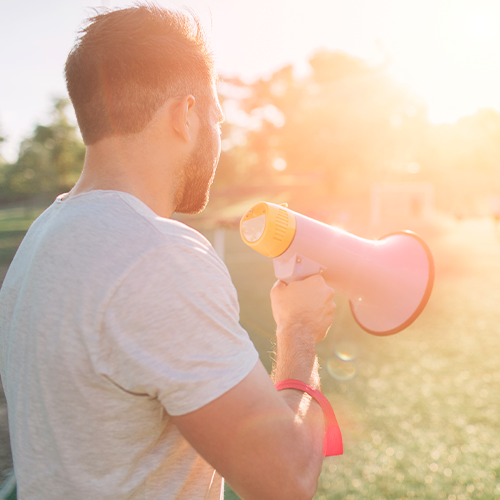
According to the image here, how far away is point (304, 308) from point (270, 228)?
40cm

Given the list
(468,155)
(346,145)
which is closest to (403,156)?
(346,145)

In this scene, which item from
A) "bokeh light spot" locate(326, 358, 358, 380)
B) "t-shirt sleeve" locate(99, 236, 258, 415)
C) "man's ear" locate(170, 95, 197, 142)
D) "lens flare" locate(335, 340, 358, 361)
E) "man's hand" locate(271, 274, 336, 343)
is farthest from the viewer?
"lens flare" locate(335, 340, 358, 361)

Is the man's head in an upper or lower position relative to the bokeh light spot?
upper

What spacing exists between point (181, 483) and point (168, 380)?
340 millimetres

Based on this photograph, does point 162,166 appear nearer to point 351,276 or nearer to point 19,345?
point 19,345

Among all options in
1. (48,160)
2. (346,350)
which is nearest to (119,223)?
(346,350)

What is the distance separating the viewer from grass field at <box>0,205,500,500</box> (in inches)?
109

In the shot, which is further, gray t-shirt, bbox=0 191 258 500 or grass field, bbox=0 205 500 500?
grass field, bbox=0 205 500 500

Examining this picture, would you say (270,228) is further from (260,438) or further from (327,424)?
(260,438)

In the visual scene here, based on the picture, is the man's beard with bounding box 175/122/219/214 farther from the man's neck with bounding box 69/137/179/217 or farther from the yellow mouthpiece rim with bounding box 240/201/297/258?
the yellow mouthpiece rim with bounding box 240/201/297/258

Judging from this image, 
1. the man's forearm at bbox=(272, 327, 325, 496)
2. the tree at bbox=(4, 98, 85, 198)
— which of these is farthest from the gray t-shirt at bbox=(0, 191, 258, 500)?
the tree at bbox=(4, 98, 85, 198)

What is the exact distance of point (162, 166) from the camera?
41.8 inches

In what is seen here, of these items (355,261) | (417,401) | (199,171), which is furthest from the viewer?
(417,401)

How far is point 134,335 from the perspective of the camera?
2.46ft
